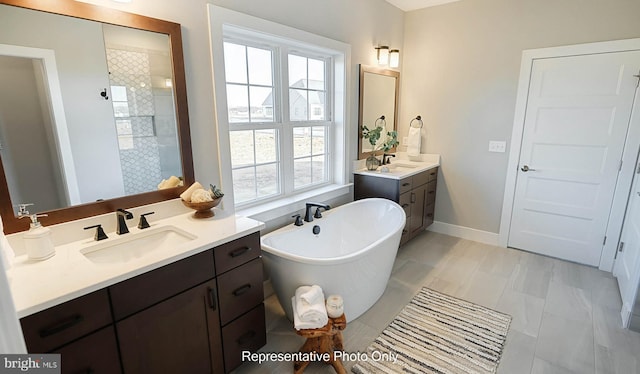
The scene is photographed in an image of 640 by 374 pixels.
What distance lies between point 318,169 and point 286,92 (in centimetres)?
85

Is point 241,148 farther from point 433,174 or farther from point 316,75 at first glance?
point 433,174

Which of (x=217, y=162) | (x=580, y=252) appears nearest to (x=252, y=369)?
(x=217, y=162)

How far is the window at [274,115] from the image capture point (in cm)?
231

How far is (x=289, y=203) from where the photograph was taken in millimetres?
2592

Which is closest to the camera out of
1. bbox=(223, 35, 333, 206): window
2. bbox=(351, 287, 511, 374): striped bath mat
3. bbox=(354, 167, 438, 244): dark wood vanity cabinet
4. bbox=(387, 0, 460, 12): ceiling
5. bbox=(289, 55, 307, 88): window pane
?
bbox=(351, 287, 511, 374): striped bath mat

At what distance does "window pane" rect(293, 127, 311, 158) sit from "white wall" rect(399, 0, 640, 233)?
1590 mm

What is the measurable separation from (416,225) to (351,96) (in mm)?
1633

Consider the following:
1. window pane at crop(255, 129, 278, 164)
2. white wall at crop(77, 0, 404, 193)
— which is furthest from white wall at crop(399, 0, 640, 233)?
window pane at crop(255, 129, 278, 164)

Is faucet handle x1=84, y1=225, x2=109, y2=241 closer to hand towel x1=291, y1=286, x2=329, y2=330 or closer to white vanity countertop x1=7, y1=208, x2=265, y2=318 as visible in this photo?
white vanity countertop x1=7, y1=208, x2=265, y2=318

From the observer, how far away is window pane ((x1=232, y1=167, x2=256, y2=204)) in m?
2.41

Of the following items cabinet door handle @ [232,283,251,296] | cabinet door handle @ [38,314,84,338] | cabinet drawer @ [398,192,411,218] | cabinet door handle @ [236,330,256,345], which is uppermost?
cabinet door handle @ [38,314,84,338]

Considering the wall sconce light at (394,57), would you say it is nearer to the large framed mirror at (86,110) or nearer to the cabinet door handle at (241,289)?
the large framed mirror at (86,110)

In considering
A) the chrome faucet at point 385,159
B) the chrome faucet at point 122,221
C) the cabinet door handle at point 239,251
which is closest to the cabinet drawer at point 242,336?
the cabinet door handle at point 239,251

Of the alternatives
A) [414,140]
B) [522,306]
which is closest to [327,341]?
[522,306]
